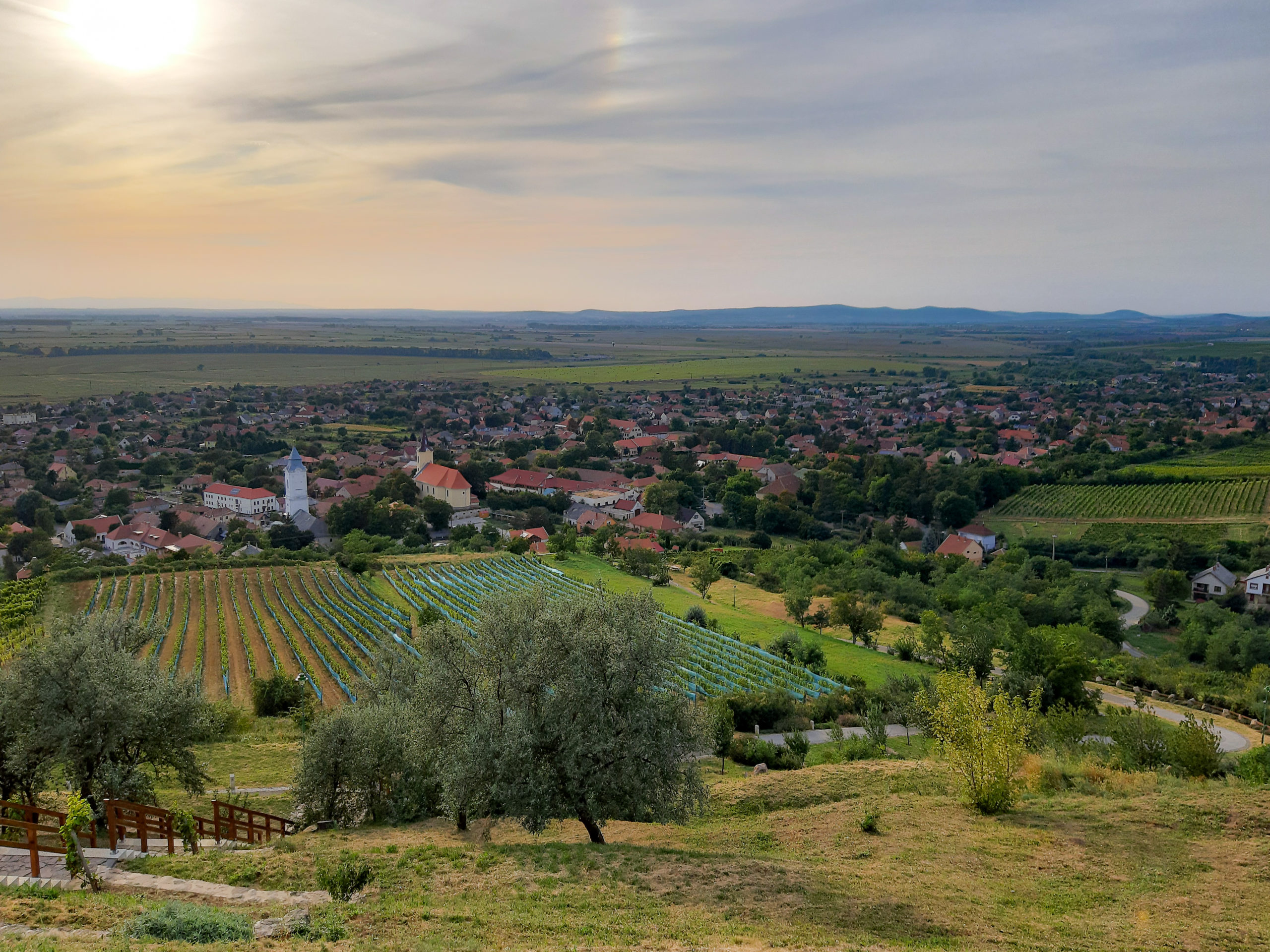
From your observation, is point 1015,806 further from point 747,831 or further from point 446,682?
point 446,682

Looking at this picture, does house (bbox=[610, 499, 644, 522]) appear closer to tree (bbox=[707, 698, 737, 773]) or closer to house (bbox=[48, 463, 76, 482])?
tree (bbox=[707, 698, 737, 773])

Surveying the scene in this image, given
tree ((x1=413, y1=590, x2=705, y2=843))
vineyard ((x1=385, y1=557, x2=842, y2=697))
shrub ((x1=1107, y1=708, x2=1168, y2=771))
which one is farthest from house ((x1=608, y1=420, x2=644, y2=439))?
tree ((x1=413, y1=590, x2=705, y2=843))

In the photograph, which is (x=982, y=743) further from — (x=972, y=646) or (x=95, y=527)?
(x=95, y=527)

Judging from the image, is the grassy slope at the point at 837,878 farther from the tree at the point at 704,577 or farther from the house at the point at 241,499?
the house at the point at 241,499

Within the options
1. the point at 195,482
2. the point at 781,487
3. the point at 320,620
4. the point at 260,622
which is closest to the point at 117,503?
the point at 195,482

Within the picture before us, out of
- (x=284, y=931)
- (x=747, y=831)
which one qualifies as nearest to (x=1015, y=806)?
(x=747, y=831)

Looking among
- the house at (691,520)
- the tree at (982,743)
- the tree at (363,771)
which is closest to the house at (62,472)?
the house at (691,520)
